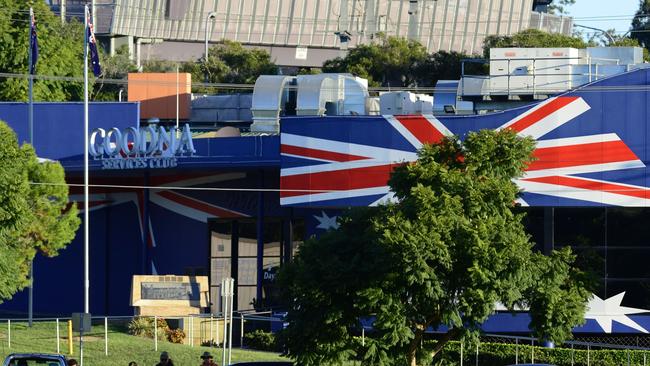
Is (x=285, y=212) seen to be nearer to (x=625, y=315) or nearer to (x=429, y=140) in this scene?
(x=429, y=140)

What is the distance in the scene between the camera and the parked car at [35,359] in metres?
29.5

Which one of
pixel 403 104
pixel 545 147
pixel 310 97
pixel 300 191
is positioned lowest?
pixel 300 191

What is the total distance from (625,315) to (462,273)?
18.9m

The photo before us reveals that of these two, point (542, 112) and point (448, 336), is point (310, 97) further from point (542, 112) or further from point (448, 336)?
point (448, 336)

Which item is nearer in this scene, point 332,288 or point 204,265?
point 332,288

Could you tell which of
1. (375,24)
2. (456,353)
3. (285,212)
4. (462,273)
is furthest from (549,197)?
(375,24)

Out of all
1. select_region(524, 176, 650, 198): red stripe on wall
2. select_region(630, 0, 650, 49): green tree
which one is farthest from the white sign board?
select_region(524, 176, 650, 198): red stripe on wall

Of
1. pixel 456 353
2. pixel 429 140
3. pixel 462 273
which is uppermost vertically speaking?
pixel 429 140

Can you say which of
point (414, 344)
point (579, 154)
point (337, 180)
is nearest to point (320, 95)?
point (337, 180)

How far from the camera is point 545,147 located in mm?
46594

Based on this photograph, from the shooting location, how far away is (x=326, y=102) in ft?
179

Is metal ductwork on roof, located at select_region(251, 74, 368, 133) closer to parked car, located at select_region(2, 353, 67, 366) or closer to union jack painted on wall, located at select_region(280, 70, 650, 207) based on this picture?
union jack painted on wall, located at select_region(280, 70, 650, 207)

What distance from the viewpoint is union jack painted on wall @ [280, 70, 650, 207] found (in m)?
46.1

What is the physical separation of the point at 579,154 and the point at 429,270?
1859 centimetres
